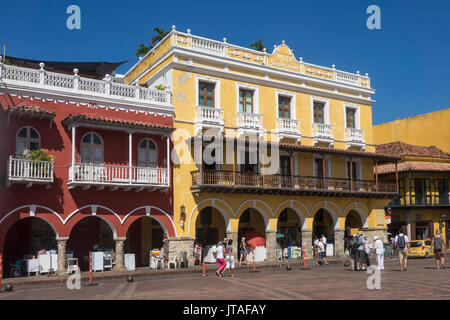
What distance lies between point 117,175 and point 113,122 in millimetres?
2431

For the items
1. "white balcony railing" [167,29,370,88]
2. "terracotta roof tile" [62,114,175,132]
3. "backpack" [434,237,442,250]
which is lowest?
"backpack" [434,237,442,250]

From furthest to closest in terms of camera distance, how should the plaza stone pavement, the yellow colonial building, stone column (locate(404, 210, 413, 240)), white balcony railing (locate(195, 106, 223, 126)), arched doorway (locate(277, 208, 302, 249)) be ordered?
stone column (locate(404, 210, 413, 240)) < arched doorway (locate(277, 208, 302, 249)) < white balcony railing (locate(195, 106, 223, 126)) < the yellow colonial building < the plaza stone pavement

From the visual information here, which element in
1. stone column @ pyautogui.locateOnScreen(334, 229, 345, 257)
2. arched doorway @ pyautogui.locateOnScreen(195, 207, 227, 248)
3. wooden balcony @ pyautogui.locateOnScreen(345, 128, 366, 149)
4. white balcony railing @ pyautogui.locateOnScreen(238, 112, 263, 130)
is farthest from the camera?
wooden balcony @ pyautogui.locateOnScreen(345, 128, 366, 149)

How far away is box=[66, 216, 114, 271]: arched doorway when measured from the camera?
25.2m

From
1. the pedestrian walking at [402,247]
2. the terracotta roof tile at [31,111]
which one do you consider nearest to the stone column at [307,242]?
the pedestrian walking at [402,247]

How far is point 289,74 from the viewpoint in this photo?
100ft

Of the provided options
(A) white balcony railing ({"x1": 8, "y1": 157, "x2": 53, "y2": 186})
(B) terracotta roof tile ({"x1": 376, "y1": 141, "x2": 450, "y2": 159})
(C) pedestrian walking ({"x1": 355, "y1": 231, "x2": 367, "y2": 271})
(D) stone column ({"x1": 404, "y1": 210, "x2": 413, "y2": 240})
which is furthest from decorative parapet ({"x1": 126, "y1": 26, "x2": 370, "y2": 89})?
(C) pedestrian walking ({"x1": 355, "y1": 231, "x2": 367, "y2": 271})

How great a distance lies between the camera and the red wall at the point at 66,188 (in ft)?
70.4

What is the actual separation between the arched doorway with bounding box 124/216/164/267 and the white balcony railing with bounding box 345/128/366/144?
13434 millimetres

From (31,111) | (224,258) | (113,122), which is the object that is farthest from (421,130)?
(31,111)

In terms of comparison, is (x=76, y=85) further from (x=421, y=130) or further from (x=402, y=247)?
(x=421, y=130)

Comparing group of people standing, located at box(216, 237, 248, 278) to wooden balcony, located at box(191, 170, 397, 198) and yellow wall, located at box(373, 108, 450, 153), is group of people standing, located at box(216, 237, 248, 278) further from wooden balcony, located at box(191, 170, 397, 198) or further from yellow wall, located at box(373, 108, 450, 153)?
yellow wall, located at box(373, 108, 450, 153)

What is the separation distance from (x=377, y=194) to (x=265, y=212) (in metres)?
8.41
